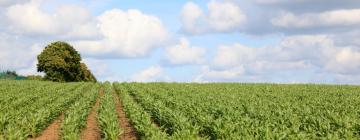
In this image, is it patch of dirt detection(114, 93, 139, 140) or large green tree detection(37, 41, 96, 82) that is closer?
patch of dirt detection(114, 93, 139, 140)

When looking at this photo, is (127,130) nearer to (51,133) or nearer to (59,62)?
(51,133)

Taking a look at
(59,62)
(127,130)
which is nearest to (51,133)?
(127,130)

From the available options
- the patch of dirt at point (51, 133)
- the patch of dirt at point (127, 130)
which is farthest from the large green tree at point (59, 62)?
the patch of dirt at point (51, 133)

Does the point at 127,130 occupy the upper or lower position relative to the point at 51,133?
upper

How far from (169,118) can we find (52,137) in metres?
4.58

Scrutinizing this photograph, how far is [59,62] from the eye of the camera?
296 ft

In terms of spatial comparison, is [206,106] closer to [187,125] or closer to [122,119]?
[122,119]

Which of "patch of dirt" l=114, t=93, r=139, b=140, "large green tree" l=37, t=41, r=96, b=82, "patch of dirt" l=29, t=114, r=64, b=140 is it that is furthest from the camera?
"large green tree" l=37, t=41, r=96, b=82

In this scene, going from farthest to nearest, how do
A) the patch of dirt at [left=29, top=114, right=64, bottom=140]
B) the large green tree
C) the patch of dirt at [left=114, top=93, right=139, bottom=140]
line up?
the large green tree < the patch of dirt at [left=29, top=114, right=64, bottom=140] < the patch of dirt at [left=114, top=93, right=139, bottom=140]

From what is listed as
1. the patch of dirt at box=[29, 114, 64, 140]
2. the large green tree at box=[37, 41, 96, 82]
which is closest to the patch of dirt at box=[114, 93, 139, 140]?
the patch of dirt at box=[29, 114, 64, 140]

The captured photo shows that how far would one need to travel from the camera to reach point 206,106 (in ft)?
90.1

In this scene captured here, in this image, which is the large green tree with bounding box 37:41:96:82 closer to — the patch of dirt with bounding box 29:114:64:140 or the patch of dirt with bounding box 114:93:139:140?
the patch of dirt with bounding box 114:93:139:140

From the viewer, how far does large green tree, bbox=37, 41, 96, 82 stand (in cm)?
9062

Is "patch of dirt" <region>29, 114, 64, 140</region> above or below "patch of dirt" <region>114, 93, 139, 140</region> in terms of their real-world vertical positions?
below
